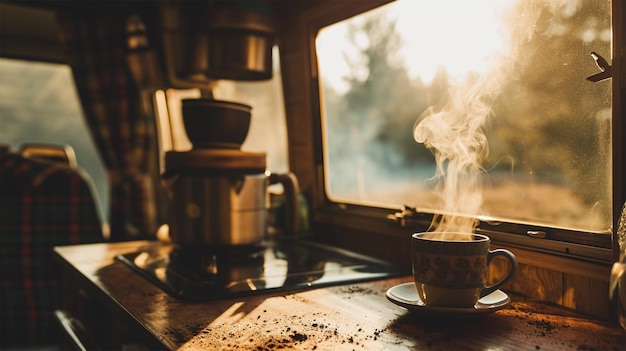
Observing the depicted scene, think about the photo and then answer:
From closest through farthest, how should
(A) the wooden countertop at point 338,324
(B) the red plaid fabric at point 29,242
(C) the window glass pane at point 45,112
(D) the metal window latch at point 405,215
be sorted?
(A) the wooden countertop at point 338,324 → (D) the metal window latch at point 405,215 → (B) the red plaid fabric at point 29,242 → (C) the window glass pane at point 45,112

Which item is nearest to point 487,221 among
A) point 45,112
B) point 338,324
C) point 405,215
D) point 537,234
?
point 537,234

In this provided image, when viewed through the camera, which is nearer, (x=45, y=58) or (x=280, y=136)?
(x=280, y=136)

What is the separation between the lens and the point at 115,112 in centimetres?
286

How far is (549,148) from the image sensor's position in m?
1.09

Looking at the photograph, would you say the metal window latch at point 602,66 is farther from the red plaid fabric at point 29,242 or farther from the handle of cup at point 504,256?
the red plaid fabric at point 29,242

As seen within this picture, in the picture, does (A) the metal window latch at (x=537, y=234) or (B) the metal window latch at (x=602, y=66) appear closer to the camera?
(B) the metal window latch at (x=602, y=66)

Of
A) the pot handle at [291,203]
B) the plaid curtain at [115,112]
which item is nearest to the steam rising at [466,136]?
the pot handle at [291,203]

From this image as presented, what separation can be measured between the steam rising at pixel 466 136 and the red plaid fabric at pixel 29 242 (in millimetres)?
2066

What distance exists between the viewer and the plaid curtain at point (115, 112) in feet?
9.12

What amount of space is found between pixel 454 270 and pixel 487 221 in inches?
15.5

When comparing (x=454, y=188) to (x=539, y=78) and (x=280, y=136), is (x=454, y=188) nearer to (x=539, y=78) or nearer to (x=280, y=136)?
(x=539, y=78)

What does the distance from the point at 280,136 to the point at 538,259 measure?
4.27 ft

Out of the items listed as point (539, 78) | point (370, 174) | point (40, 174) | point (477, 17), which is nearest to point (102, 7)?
point (40, 174)

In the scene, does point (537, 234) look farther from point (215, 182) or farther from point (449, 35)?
point (215, 182)
